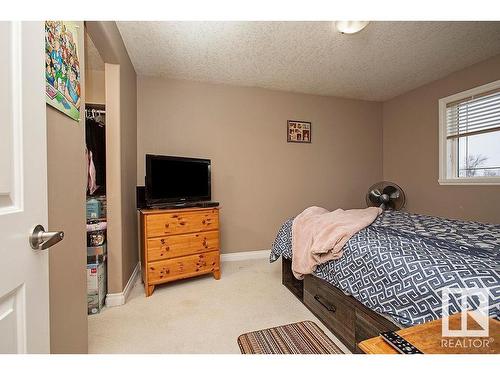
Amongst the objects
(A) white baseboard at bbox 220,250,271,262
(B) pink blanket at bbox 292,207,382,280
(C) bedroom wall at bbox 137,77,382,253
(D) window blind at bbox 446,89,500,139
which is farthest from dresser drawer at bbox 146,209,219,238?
(D) window blind at bbox 446,89,500,139

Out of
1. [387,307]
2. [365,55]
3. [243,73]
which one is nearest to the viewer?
[387,307]

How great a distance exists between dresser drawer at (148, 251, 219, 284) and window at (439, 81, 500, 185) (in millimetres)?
3112

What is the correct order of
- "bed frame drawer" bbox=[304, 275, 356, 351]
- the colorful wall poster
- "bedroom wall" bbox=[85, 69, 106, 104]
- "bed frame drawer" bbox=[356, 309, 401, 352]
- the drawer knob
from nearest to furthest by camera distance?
the colorful wall poster, "bed frame drawer" bbox=[356, 309, 401, 352], "bed frame drawer" bbox=[304, 275, 356, 351], the drawer knob, "bedroom wall" bbox=[85, 69, 106, 104]

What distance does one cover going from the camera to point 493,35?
2096mm

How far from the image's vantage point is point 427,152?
314cm

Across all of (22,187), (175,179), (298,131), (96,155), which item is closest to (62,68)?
(22,187)

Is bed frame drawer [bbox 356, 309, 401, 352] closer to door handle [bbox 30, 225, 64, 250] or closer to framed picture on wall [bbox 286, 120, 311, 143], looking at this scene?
door handle [bbox 30, 225, 64, 250]

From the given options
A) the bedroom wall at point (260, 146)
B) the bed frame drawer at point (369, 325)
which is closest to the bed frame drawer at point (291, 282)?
the bed frame drawer at point (369, 325)

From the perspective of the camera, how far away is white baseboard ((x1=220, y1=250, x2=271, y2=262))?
3.11 m

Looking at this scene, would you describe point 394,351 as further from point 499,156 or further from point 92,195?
point 499,156

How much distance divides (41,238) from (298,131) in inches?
128
